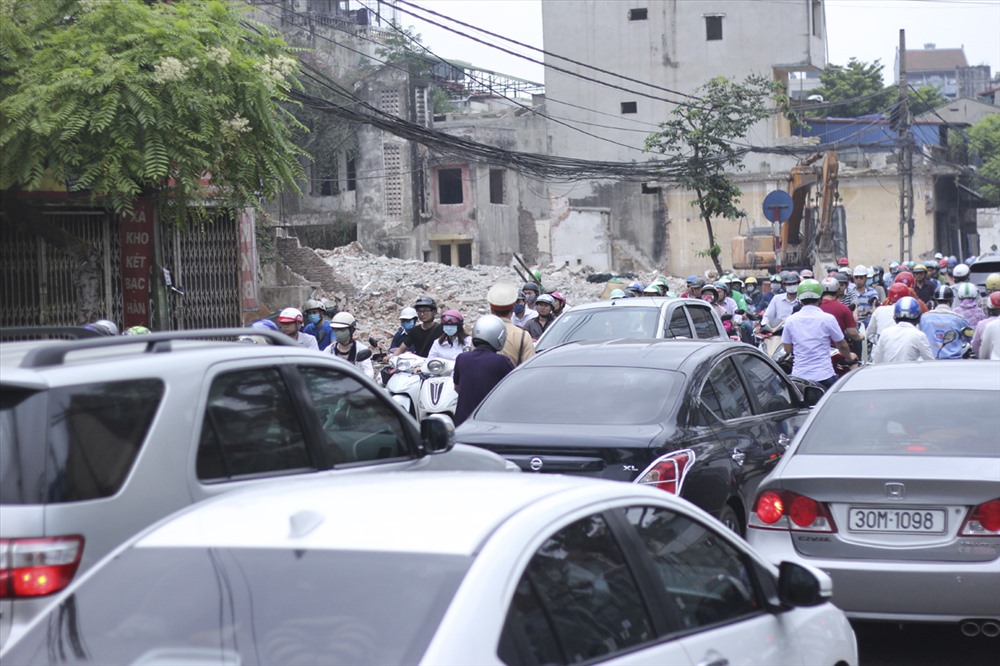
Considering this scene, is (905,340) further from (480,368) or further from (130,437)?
(130,437)

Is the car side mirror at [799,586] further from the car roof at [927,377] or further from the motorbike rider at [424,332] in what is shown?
the motorbike rider at [424,332]

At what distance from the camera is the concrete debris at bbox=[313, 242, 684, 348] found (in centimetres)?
3000

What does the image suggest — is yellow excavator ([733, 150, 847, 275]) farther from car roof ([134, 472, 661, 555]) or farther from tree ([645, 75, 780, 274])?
car roof ([134, 472, 661, 555])

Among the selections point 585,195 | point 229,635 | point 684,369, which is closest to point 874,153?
point 585,195

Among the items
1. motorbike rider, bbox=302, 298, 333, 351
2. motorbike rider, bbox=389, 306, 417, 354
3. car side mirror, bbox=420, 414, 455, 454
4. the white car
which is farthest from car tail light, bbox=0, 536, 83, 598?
motorbike rider, bbox=302, 298, 333, 351

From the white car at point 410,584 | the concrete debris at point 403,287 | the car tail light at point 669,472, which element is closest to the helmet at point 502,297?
the car tail light at point 669,472

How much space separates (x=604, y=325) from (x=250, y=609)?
34.5 feet

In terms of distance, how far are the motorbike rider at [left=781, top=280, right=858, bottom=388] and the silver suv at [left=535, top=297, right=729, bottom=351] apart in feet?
4.25

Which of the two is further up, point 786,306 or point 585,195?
point 585,195

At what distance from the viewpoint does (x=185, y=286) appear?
18.2 m

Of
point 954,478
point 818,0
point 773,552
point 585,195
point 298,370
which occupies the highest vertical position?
point 818,0

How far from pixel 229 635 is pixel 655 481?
14.5 ft

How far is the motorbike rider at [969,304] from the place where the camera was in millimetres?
15094

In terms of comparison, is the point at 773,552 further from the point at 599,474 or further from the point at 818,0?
the point at 818,0
